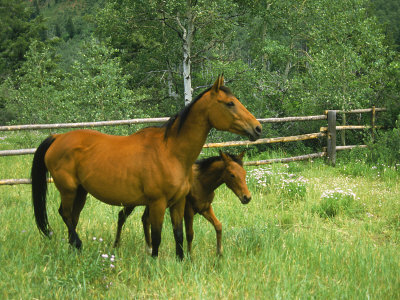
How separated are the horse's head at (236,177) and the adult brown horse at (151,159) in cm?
40

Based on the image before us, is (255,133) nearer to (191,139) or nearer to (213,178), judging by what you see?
(191,139)

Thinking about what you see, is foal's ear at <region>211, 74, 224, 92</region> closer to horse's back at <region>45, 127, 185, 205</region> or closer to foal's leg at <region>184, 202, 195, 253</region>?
horse's back at <region>45, 127, 185, 205</region>

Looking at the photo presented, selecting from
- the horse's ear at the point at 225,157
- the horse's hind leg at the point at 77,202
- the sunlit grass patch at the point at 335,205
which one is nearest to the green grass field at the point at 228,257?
the sunlit grass patch at the point at 335,205

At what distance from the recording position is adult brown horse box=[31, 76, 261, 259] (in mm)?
3084

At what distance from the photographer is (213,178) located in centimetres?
358

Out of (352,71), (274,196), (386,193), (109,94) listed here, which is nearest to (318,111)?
(352,71)

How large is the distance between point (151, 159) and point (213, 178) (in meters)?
0.70

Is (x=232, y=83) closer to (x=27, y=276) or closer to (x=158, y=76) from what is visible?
(x=158, y=76)

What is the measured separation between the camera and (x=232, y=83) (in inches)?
715

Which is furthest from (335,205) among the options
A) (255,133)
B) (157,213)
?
(157,213)

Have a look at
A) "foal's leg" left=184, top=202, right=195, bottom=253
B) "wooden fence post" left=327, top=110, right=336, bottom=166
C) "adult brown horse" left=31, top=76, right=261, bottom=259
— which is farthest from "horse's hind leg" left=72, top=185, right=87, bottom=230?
"wooden fence post" left=327, top=110, right=336, bottom=166

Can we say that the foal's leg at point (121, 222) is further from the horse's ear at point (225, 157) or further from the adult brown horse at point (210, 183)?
the horse's ear at point (225, 157)

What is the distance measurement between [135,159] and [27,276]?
1.28 meters

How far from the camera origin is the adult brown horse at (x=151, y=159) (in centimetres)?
308
